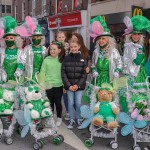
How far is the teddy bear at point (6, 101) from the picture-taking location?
4418 millimetres

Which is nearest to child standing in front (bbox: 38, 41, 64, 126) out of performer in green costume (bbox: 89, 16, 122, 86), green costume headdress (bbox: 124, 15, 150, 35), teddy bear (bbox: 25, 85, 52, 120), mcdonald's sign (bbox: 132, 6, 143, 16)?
teddy bear (bbox: 25, 85, 52, 120)

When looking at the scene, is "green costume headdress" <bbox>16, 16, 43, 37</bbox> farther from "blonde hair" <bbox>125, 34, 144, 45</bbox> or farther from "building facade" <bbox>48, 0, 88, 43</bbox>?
"building facade" <bbox>48, 0, 88, 43</bbox>

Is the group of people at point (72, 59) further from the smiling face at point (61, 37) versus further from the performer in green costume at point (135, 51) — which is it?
the smiling face at point (61, 37)

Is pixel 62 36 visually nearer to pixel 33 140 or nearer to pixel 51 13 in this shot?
pixel 33 140

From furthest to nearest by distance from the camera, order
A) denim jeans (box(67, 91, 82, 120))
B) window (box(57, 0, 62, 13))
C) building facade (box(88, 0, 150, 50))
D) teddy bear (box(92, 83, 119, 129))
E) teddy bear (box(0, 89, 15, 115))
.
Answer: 1. window (box(57, 0, 62, 13))
2. building facade (box(88, 0, 150, 50))
3. denim jeans (box(67, 91, 82, 120))
4. teddy bear (box(0, 89, 15, 115))
5. teddy bear (box(92, 83, 119, 129))

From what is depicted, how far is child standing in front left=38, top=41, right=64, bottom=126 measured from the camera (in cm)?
491

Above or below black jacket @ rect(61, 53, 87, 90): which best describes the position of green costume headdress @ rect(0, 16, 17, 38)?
above

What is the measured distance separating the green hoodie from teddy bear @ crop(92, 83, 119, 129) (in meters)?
0.99

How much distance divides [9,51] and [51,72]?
763mm

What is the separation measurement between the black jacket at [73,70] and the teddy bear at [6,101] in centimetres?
90

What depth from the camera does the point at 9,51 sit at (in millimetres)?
4727

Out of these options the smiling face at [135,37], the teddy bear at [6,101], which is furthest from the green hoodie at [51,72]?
the smiling face at [135,37]

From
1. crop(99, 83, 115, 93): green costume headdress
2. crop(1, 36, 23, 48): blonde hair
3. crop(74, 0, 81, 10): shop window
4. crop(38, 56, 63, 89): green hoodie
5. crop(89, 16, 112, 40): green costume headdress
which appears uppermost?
crop(74, 0, 81, 10): shop window

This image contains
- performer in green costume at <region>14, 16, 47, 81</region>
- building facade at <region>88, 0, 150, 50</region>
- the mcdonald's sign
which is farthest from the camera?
building facade at <region>88, 0, 150, 50</region>
